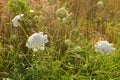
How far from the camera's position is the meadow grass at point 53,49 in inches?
104

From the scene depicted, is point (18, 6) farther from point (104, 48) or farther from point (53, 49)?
point (104, 48)

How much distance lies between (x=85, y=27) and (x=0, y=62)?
34.0 inches

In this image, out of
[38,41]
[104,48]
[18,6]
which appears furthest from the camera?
[18,6]

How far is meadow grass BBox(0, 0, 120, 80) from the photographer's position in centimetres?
265

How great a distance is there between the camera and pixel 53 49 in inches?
108

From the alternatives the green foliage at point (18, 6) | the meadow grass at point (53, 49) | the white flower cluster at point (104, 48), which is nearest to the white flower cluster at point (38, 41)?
the meadow grass at point (53, 49)

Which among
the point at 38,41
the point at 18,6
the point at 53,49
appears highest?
the point at 18,6

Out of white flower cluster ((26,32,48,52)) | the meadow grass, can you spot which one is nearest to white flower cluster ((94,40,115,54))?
the meadow grass

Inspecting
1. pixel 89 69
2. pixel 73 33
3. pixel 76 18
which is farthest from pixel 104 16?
pixel 89 69

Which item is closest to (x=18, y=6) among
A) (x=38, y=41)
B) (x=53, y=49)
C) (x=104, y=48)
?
(x=53, y=49)

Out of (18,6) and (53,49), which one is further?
(18,6)

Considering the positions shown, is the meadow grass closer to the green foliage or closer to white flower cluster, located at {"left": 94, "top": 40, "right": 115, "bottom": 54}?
the green foliage

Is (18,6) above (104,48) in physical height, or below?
above

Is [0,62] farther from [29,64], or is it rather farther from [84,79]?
[84,79]
